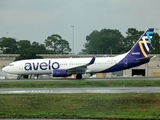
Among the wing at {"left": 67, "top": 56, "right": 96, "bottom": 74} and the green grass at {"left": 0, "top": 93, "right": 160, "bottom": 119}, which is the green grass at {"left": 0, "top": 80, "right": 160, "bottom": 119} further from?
the wing at {"left": 67, "top": 56, "right": 96, "bottom": 74}

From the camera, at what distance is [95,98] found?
79.3 ft

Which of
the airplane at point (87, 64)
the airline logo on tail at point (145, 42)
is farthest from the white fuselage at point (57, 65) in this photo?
the airline logo on tail at point (145, 42)

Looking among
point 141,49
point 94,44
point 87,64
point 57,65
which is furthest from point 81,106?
point 94,44

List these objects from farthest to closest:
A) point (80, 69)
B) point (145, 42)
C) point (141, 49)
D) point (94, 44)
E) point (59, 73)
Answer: point (94, 44) < point (145, 42) < point (141, 49) < point (80, 69) < point (59, 73)

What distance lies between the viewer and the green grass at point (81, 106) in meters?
18.6

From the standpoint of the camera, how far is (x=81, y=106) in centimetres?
2194

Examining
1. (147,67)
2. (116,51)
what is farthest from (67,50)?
(147,67)

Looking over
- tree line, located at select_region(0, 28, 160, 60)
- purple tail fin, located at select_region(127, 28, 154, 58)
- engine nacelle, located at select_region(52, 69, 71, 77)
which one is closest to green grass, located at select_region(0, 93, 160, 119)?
engine nacelle, located at select_region(52, 69, 71, 77)

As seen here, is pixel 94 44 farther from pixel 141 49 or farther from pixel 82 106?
pixel 82 106

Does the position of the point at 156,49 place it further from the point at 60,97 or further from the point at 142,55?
the point at 60,97

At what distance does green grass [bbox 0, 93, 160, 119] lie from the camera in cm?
1862

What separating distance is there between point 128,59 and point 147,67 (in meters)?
26.8

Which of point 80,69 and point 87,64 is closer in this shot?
point 87,64

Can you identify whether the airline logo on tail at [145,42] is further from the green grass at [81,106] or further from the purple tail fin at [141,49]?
the green grass at [81,106]
